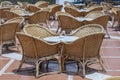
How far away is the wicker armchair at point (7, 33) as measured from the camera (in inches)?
247

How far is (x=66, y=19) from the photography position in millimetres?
7766

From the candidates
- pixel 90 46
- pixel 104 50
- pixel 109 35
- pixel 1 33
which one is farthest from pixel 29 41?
pixel 109 35

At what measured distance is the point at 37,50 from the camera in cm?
482

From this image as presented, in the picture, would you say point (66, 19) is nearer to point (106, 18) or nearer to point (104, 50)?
point (106, 18)

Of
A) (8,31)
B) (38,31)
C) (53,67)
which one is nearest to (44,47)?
(53,67)

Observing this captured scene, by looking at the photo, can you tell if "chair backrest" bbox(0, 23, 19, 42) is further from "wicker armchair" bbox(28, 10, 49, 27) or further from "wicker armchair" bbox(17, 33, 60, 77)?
"wicker armchair" bbox(28, 10, 49, 27)

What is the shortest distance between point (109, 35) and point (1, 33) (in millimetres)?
3400

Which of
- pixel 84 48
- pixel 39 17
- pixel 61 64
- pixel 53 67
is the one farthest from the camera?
pixel 39 17

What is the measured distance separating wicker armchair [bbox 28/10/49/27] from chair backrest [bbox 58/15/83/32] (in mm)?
1106

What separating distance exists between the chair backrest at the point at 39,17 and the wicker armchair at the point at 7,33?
7.41ft

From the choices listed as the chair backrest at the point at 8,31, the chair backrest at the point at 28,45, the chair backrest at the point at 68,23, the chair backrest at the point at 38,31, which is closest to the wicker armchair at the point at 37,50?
→ the chair backrest at the point at 28,45

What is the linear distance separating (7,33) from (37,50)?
174cm

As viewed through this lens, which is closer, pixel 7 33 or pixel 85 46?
pixel 85 46

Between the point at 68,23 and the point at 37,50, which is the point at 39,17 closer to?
the point at 68,23
